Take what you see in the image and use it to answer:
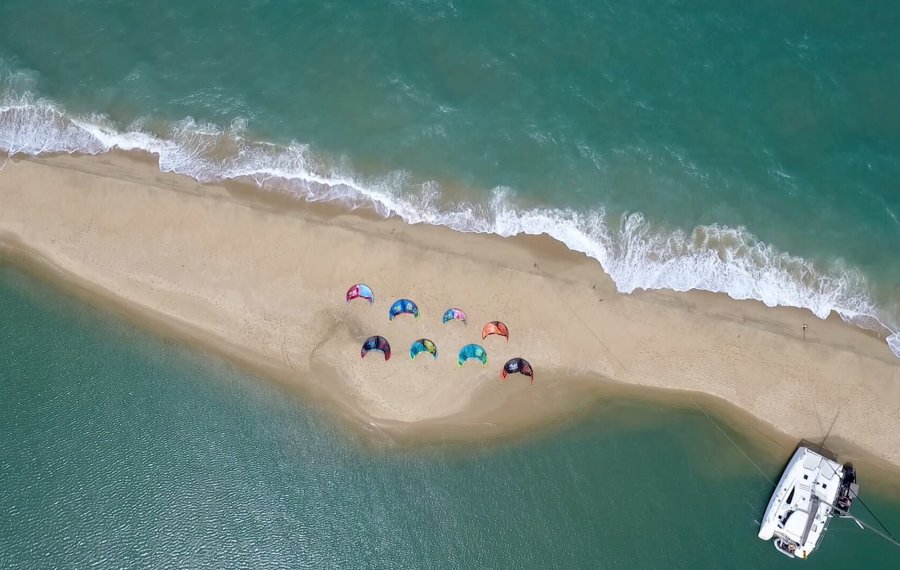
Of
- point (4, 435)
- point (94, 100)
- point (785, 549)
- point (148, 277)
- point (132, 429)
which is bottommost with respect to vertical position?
point (4, 435)

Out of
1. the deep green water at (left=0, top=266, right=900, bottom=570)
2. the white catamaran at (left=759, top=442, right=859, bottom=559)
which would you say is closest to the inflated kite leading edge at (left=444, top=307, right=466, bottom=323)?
the deep green water at (left=0, top=266, right=900, bottom=570)

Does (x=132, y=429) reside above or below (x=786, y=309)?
below

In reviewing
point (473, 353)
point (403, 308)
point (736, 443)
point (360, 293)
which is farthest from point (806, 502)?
point (360, 293)

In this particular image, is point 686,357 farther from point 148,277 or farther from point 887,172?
point 148,277

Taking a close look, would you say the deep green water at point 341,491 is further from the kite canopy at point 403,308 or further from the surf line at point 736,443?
the kite canopy at point 403,308

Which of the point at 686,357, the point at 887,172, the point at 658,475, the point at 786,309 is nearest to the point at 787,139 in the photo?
the point at 887,172

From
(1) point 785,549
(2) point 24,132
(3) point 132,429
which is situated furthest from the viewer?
(2) point 24,132

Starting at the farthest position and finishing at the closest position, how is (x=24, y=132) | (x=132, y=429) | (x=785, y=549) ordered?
1. (x=24, y=132)
2. (x=132, y=429)
3. (x=785, y=549)

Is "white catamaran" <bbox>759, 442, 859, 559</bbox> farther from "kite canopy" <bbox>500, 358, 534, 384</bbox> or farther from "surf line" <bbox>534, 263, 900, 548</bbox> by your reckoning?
"kite canopy" <bbox>500, 358, 534, 384</bbox>
